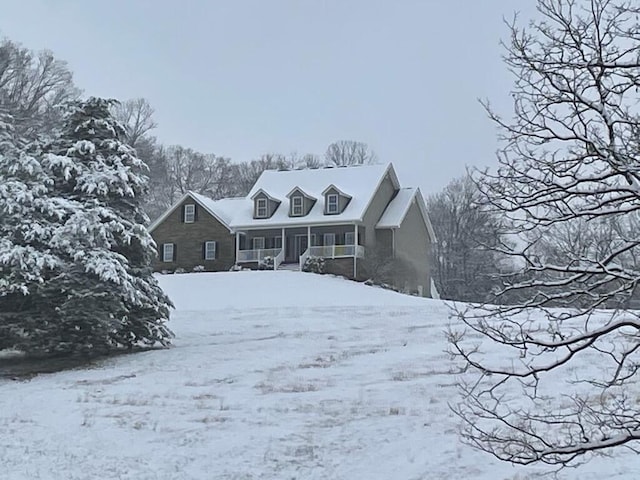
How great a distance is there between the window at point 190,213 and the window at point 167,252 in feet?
4.92

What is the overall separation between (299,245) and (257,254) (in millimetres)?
2164

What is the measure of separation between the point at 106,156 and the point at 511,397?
34.5 feet

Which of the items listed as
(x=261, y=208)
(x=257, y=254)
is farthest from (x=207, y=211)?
(x=257, y=254)

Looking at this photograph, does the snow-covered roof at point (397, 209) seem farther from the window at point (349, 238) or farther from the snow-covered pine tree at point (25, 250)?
the snow-covered pine tree at point (25, 250)

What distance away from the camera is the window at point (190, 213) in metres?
39.9

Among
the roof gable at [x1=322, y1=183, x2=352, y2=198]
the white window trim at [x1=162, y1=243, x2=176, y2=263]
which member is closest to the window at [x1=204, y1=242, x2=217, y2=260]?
the white window trim at [x1=162, y1=243, x2=176, y2=263]

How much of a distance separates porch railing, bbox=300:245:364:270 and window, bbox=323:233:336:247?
737 mm

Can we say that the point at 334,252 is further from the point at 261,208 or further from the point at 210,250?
the point at 210,250

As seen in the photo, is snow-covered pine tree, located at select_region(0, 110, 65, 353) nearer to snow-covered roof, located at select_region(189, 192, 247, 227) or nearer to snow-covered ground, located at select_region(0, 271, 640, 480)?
snow-covered ground, located at select_region(0, 271, 640, 480)

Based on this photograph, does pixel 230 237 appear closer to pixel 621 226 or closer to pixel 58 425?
pixel 58 425

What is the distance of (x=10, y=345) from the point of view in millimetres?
15438

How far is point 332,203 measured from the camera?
37.5 m

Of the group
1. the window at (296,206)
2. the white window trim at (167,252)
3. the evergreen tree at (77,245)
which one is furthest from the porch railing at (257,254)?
the evergreen tree at (77,245)

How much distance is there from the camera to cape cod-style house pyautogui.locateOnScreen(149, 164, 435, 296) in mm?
36812
